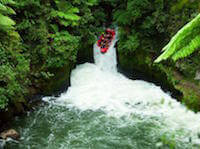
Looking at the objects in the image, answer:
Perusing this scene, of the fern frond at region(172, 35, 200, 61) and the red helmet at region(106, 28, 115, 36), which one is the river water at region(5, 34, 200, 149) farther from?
the fern frond at region(172, 35, 200, 61)

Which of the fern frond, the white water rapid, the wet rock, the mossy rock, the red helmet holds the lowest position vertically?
the wet rock

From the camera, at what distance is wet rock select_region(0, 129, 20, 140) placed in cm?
663

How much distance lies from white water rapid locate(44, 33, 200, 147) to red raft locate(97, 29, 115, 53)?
0.40 m

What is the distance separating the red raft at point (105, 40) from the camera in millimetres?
12445

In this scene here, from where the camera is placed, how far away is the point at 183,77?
30.0 feet

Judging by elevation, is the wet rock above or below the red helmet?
below

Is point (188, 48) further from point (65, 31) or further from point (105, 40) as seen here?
point (105, 40)

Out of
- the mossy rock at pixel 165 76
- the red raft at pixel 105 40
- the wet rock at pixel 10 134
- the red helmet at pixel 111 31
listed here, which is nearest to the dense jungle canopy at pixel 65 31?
the mossy rock at pixel 165 76

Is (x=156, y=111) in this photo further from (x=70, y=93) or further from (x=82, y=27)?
(x=82, y=27)

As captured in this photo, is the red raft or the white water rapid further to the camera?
the red raft

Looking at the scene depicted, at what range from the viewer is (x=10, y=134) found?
6.72 m

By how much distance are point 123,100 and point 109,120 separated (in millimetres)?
1516

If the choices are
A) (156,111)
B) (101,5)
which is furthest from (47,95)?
(101,5)

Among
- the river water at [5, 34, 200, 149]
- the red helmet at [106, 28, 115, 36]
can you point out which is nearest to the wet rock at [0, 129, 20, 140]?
the river water at [5, 34, 200, 149]
